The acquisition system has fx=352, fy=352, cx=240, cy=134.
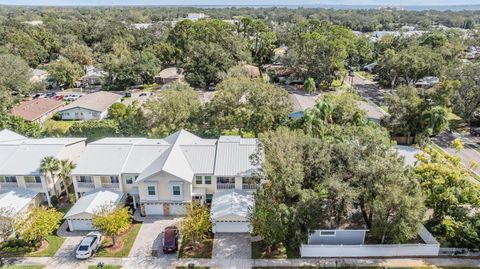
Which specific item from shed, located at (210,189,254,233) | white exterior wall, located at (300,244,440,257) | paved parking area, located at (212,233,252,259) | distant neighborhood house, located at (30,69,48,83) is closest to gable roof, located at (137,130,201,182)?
shed, located at (210,189,254,233)

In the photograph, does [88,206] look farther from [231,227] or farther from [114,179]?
[231,227]

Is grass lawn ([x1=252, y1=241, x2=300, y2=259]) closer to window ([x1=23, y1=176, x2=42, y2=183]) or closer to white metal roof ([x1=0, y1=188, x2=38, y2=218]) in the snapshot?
white metal roof ([x1=0, y1=188, x2=38, y2=218])

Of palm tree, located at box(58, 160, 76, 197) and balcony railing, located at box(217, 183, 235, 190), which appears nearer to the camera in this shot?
balcony railing, located at box(217, 183, 235, 190)

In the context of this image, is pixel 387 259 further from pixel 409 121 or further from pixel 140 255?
pixel 409 121

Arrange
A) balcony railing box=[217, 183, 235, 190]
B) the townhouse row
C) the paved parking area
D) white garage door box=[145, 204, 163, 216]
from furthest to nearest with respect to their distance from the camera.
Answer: balcony railing box=[217, 183, 235, 190]
white garage door box=[145, 204, 163, 216]
the townhouse row
the paved parking area

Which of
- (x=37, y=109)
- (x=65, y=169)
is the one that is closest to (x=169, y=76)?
(x=37, y=109)

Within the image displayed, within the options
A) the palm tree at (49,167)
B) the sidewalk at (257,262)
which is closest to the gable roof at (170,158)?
the palm tree at (49,167)

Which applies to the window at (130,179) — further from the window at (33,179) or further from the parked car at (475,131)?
the parked car at (475,131)
